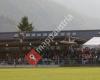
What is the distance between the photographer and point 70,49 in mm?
40438

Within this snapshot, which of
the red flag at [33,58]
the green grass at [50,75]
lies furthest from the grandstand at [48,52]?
the green grass at [50,75]

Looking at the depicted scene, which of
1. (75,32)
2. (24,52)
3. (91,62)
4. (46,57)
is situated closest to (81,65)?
(91,62)

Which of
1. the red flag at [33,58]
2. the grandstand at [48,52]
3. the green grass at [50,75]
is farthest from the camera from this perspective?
the grandstand at [48,52]

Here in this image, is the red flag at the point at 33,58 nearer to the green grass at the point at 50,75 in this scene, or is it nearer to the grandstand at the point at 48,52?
the grandstand at the point at 48,52

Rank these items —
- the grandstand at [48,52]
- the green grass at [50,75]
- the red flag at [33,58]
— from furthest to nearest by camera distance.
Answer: the grandstand at [48,52]
the red flag at [33,58]
the green grass at [50,75]

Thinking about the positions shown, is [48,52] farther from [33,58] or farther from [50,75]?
[50,75]

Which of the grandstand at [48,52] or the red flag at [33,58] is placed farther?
the grandstand at [48,52]

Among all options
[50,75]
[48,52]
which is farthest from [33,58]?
[50,75]

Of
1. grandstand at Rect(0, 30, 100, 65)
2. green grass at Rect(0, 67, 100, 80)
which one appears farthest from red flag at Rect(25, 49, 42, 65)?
green grass at Rect(0, 67, 100, 80)

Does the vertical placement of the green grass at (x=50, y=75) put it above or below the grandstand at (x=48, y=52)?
below

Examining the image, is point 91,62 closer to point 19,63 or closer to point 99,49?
point 99,49

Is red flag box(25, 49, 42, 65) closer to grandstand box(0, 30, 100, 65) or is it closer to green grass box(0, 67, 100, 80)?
grandstand box(0, 30, 100, 65)

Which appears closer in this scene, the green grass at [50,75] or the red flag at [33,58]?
the green grass at [50,75]

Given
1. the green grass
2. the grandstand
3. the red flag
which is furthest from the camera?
the grandstand
